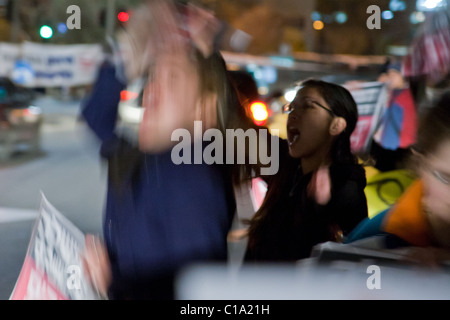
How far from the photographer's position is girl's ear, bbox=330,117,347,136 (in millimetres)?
2742

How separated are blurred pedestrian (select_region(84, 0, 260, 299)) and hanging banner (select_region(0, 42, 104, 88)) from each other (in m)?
0.15

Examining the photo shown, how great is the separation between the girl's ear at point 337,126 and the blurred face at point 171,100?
54cm

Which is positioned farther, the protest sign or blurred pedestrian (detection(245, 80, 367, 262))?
the protest sign

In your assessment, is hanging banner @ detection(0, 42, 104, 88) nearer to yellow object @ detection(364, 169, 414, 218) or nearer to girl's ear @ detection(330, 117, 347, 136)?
girl's ear @ detection(330, 117, 347, 136)

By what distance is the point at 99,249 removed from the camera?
2.63 meters

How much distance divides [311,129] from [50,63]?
3.71ft

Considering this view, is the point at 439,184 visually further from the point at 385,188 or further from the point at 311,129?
the point at 311,129

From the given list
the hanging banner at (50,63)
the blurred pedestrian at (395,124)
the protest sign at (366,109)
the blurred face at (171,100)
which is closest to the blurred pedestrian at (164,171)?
the blurred face at (171,100)

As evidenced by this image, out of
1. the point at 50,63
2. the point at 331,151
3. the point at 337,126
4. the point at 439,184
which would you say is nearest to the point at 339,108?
the point at 337,126

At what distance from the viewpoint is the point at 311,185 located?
8.97 ft

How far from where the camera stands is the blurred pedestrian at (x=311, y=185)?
268 cm

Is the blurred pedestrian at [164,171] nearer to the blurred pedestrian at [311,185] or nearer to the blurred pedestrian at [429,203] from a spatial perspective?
A: the blurred pedestrian at [311,185]

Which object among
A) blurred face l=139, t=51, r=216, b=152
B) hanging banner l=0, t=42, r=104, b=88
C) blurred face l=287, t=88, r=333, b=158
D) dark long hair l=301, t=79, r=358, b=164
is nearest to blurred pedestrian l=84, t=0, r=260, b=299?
blurred face l=139, t=51, r=216, b=152

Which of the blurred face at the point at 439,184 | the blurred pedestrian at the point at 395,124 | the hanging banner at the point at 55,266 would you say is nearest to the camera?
the blurred face at the point at 439,184
